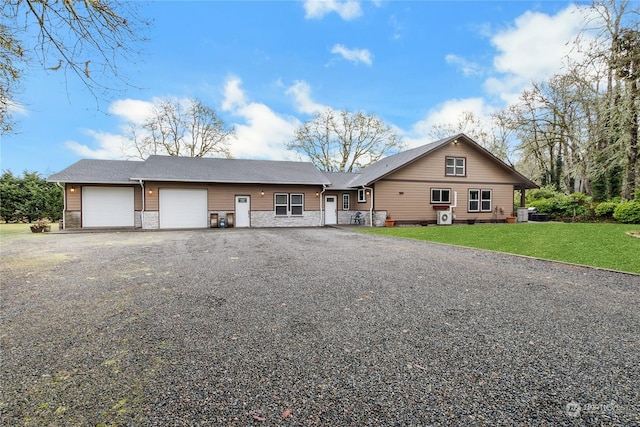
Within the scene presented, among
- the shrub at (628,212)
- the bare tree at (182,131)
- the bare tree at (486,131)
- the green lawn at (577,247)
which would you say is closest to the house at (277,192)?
the shrub at (628,212)

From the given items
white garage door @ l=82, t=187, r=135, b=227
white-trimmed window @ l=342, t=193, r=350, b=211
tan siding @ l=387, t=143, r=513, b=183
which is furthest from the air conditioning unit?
white garage door @ l=82, t=187, r=135, b=227

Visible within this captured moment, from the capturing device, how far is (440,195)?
19.0 metres

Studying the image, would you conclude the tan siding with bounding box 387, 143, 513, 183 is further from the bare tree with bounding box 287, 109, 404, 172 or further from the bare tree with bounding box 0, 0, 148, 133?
the bare tree with bounding box 0, 0, 148, 133

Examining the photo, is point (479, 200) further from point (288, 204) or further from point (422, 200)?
point (288, 204)

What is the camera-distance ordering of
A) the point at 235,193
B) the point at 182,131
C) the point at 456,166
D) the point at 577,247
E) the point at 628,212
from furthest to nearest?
1. the point at 182,131
2. the point at 456,166
3. the point at 235,193
4. the point at 628,212
5. the point at 577,247

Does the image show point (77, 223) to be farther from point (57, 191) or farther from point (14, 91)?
point (14, 91)

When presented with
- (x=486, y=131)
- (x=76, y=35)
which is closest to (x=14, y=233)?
(x=76, y=35)

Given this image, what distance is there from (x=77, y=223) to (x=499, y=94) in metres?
32.7

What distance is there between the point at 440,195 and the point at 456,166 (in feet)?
6.79

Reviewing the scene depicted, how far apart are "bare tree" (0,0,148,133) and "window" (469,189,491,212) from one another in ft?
63.9

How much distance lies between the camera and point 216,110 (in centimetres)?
2792

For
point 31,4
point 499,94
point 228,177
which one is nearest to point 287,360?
point 31,4

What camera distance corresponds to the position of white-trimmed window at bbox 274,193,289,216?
60.3 feet

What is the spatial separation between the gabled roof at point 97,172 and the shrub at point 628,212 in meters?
24.6
